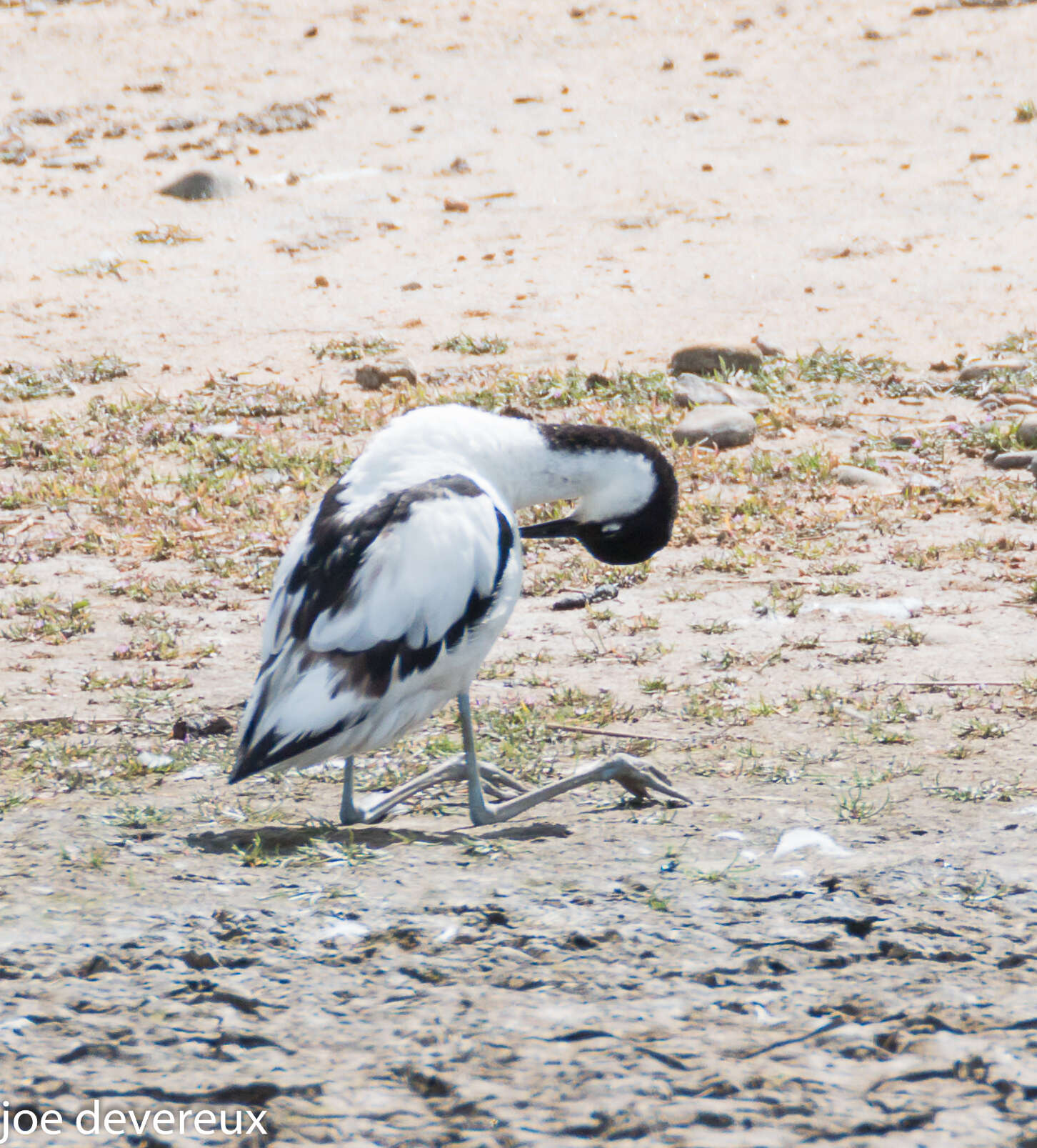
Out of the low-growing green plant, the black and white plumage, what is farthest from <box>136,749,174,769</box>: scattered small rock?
the low-growing green plant

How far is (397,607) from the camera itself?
3.38 m

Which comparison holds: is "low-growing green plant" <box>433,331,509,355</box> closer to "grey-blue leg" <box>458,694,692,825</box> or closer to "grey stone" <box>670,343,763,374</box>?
"grey stone" <box>670,343,763,374</box>

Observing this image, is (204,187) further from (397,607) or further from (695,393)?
(397,607)

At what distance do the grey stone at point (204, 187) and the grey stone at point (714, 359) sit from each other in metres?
4.86

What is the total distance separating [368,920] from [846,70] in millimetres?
11512

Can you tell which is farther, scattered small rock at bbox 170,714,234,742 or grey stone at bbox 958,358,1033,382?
grey stone at bbox 958,358,1033,382

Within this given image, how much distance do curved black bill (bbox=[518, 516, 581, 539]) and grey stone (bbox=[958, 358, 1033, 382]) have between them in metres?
3.61

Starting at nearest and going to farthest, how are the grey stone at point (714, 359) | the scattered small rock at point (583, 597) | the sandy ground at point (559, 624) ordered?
1. the sandy ground at point (559, 624)
2. the scattered small rock at point (583, 597)
3. the grey stone at point (714, 359)

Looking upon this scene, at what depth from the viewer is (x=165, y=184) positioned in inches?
443

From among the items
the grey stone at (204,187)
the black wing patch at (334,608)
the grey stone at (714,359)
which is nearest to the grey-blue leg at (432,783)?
the black wing patch at (334,608)

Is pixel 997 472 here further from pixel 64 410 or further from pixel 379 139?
pixel 379 139

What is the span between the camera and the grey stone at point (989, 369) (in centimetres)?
729

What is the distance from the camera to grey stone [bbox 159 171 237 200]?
10984mm

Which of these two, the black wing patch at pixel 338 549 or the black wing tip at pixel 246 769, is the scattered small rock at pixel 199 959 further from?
the black wing patch at pixel 338 549
